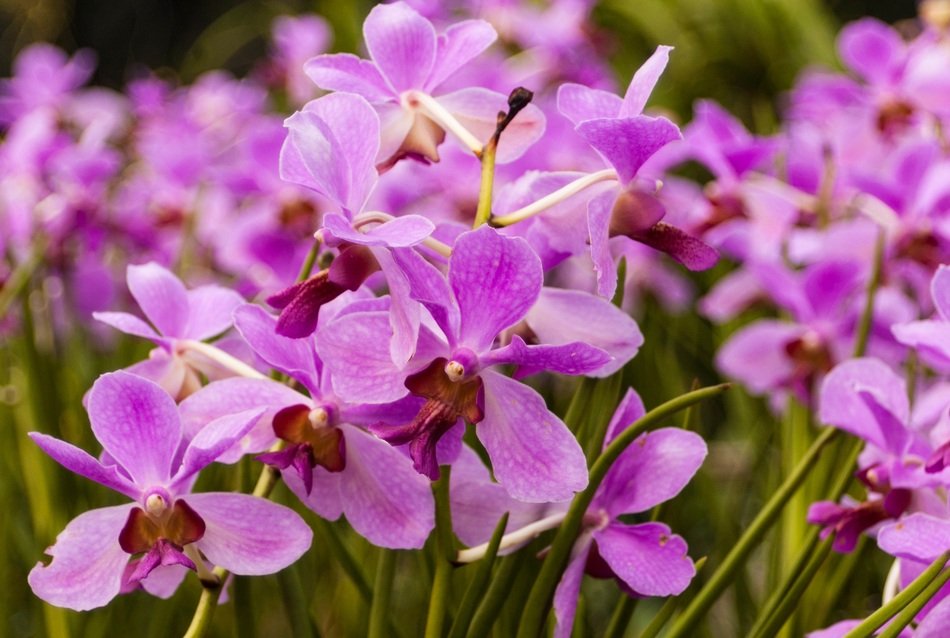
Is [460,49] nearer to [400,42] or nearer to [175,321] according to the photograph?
[400,42]

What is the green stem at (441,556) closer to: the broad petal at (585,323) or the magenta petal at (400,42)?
the broad petal at (585,323)

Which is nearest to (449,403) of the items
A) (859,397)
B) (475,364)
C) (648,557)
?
(475,364)

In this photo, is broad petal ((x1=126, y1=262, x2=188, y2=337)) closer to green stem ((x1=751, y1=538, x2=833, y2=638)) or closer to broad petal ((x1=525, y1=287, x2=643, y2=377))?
broad petal ((x1=525, y1=287, x2=643, y2=377))

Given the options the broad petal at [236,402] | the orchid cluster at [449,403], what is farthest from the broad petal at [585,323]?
the broad petal at [236,402]

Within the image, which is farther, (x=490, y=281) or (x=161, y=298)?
(x=161, y=298)

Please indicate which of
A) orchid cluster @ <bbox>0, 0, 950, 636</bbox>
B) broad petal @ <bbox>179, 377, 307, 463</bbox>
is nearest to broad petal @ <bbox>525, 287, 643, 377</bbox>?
orchid cluster @ <bbox>0, 0, 950, 636</bbox>
